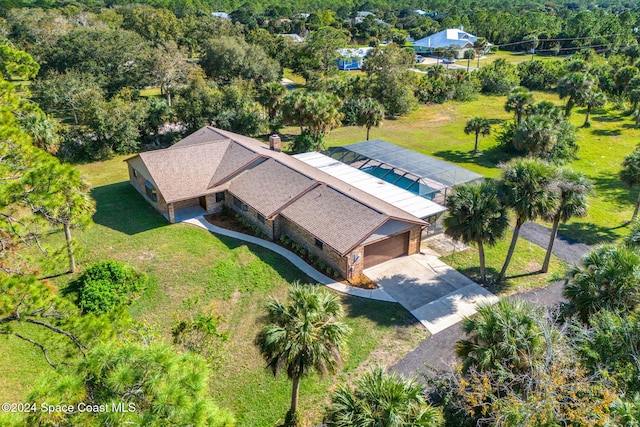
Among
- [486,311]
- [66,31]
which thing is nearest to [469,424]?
[486,311]

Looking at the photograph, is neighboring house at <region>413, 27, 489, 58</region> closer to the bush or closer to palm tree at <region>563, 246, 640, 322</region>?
palm tree at <region>563, 246, 640, 322</region>

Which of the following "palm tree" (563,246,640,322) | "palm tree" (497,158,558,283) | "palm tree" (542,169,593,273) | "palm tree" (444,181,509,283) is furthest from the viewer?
"palm tree" (542,169,593,273)

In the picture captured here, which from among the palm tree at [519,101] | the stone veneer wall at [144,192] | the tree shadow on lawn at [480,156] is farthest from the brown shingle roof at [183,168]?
the palm tree at [519,101]

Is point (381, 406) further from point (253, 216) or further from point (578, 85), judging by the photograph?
point (578, 85)

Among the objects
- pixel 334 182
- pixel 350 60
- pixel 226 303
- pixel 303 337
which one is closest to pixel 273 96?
pixel 334 182

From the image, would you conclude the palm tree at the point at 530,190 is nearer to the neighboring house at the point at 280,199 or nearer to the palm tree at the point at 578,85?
the neighboring house at the point at 280,199

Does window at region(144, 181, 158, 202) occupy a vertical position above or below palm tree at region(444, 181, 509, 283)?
below

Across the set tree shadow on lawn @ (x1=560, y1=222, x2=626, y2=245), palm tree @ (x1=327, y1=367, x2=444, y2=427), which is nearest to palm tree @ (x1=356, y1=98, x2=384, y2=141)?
tree shadow on lawn @ (x1=560, y1=222, x2=626, y2=245)
